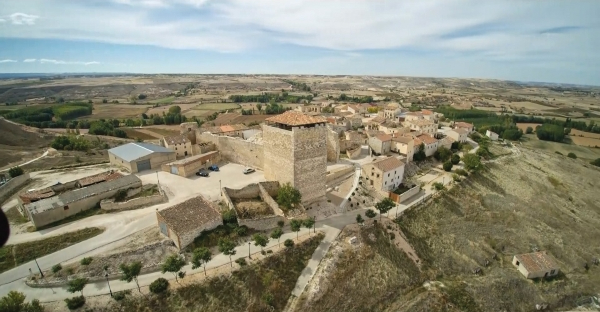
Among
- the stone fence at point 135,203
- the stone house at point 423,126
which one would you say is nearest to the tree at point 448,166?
the stone house at point 423,126

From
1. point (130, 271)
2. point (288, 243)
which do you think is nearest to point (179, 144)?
point (288, 243)

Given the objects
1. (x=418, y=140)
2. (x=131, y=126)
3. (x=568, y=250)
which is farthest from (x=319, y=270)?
(x=131, y=126)

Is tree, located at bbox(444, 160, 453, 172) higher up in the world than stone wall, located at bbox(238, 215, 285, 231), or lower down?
lower down

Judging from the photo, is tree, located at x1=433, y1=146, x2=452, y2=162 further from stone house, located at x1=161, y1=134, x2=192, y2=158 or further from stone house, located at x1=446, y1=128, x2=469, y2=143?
stone house, located at x1=161, y1=134, x2=192, y2=158

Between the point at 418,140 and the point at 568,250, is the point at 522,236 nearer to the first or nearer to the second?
the point at 568,250

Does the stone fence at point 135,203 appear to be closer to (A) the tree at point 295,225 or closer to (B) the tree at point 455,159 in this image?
(A) the tree at point 295,225

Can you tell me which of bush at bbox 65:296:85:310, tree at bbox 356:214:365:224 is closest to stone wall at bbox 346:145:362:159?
tree at bbox 356:214:365:224

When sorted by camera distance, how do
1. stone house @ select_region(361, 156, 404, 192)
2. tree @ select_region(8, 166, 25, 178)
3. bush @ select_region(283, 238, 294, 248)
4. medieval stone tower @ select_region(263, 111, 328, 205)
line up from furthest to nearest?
stone house @ select_region(361, 156, 404, 192)
tree @ select_region(8, 166, 25, 178)
medieval stone tower @ select_region(263, 111, 328, 205)
bush @ select_region(283, 238, 294, 248)
